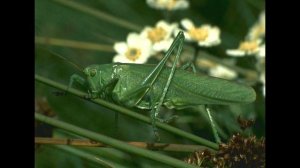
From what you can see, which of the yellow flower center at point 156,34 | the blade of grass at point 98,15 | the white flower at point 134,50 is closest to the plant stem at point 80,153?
the white flower at point 134,50

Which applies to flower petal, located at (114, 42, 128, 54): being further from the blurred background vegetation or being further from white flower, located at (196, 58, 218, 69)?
white flower, located at (196, 58, 218, 69)

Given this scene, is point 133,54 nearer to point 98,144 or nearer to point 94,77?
point 94,77

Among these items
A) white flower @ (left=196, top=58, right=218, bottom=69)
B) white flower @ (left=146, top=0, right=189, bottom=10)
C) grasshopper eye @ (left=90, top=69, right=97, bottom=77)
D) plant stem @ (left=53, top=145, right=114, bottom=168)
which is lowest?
plant stem @ (left=53, top=145, right=114, bottom=168)

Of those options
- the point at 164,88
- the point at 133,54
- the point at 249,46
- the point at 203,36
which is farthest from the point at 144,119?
the point at 249,46

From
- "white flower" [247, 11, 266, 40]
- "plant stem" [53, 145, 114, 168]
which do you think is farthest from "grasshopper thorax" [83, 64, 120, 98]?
"white flower" [247, 11, 266, 40]

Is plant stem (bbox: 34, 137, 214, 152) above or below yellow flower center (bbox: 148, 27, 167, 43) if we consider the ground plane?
below
